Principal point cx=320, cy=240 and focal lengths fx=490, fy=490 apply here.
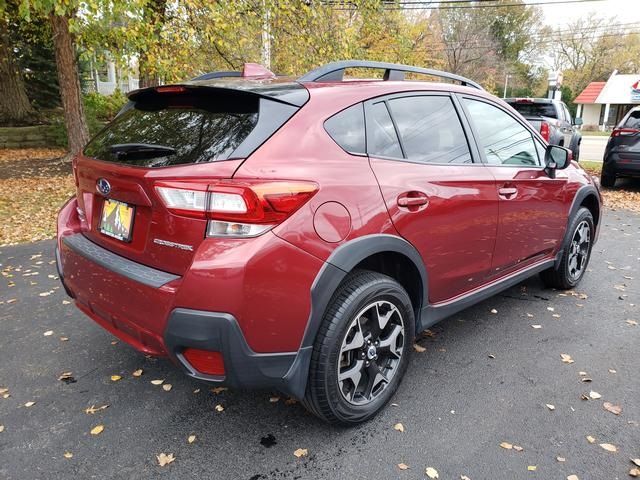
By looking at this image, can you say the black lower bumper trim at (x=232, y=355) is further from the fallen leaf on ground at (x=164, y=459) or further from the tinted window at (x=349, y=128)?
the tinted window at (x=349, y=128)

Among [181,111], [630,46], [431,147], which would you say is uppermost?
[630,46]

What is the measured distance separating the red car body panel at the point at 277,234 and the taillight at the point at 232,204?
3 cm

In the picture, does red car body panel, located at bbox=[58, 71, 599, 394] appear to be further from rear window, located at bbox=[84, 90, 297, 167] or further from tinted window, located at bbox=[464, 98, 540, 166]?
tinted window, located at bbox=[464, 98, 540, 166]

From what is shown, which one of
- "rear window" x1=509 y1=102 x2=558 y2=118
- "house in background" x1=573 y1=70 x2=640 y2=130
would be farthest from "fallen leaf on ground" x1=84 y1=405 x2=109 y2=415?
"house in background" x1=573 y1=70 x2=640 y2=130

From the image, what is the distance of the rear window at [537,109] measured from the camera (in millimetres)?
12156

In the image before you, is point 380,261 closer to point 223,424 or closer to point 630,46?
point 223,424

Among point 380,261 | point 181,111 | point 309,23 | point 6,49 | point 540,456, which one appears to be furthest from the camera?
point 6,49

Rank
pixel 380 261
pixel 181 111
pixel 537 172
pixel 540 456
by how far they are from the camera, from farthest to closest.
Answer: pixel 537 172 → pixel 380 261 → pixel 181 111 → pixel 540 456

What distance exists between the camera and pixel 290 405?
8.98ft

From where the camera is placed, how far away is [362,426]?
2.57 meters

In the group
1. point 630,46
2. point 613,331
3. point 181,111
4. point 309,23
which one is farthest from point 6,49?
point 630,46

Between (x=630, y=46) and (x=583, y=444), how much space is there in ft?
196

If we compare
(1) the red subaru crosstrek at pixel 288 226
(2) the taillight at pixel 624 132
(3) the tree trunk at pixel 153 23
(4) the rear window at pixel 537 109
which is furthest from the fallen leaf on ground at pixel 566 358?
(4) the rear window at pixel 537 109

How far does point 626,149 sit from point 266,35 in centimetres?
736
